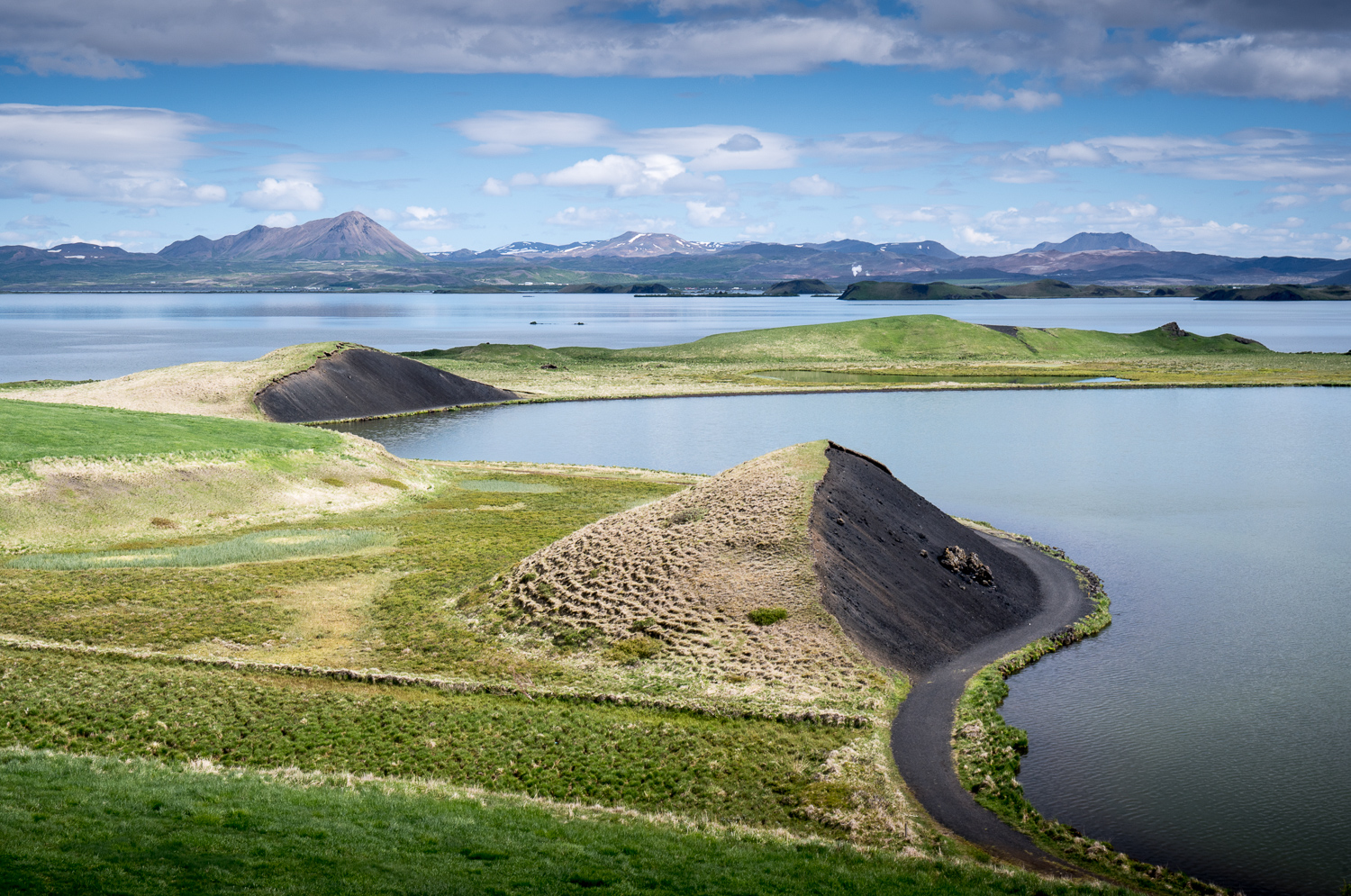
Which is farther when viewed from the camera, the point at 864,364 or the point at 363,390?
the point at 864,364

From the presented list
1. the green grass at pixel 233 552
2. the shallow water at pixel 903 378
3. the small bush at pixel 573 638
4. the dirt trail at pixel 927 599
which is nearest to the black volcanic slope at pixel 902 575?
the dirt trail at pixel 927 599

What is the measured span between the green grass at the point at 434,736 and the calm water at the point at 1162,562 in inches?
280

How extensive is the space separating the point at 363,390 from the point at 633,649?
89.4 metres

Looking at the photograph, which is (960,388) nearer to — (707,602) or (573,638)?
(707,602)

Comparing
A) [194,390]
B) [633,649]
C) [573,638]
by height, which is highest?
[194,390]

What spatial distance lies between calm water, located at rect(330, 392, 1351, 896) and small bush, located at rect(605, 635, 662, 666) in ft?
35.2

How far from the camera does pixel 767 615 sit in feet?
105

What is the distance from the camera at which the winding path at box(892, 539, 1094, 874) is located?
21.1 metres

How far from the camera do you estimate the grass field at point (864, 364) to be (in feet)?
468

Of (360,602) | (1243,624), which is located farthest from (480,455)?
(1243,624)

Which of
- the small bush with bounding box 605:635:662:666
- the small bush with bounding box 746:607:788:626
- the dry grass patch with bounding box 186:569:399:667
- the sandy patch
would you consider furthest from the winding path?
the sandy patch

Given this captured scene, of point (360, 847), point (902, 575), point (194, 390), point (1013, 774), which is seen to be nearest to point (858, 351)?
point (194, 390)

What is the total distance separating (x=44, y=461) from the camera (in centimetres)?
5300

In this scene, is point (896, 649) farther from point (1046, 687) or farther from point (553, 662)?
point (553, 662)
